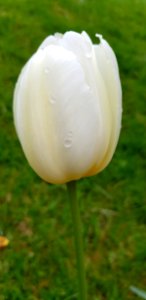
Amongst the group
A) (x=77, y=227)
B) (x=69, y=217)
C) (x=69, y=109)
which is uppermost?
(x=69, y=109)

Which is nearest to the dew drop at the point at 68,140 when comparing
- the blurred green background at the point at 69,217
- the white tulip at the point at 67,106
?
the white tulip at the point at 67,106

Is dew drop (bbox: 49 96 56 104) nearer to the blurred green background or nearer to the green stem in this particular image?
the green stem

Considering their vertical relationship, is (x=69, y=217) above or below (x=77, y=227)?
below

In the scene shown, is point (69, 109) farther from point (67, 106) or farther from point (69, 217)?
point (69, 217)

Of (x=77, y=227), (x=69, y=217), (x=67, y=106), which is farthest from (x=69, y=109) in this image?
(x=69, y=217)

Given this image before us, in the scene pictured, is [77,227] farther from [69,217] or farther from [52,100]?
[69,217]

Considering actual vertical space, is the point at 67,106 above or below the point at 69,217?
above

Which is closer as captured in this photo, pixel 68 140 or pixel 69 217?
pixel 68 140

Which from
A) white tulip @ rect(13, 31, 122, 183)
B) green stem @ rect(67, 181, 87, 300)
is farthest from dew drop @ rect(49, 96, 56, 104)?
green stem @ rect(67, 181, 87, 300)
